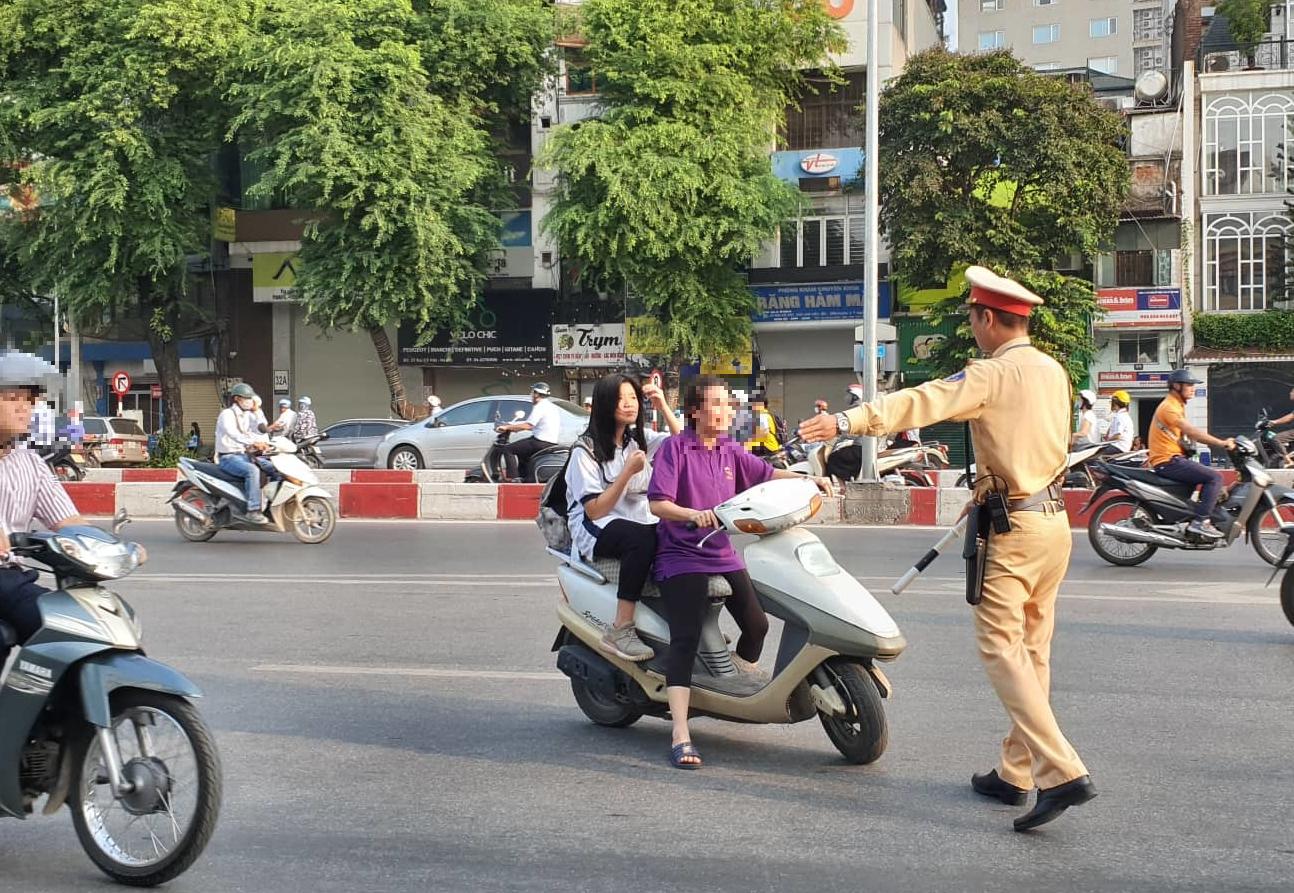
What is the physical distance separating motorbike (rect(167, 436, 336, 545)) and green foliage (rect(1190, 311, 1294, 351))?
27317 mm

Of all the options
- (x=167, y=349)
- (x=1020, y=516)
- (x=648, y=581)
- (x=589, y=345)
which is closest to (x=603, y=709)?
(x=648, y=581)

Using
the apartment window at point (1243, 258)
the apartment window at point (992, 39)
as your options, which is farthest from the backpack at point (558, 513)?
the apartment window at point (992, 39)

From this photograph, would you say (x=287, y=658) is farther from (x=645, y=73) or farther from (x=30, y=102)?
(x=30, y=102)

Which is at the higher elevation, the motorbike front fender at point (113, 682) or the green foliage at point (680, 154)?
the green foliage at point (680, 154)

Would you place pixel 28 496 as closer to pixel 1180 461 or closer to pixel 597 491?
pixel 597 491

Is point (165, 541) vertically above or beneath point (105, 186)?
beneath

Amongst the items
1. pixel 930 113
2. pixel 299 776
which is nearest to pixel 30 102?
pixel 930 113

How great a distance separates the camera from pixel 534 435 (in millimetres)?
20812

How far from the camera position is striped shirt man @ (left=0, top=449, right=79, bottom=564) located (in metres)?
4.54

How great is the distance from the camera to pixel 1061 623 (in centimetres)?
916

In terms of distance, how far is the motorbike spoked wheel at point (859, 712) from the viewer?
17.6 ft

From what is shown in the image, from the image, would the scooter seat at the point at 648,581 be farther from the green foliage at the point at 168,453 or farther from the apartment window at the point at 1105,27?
the apartment window at the point at 1105,27

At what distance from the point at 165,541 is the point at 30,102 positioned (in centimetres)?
2314

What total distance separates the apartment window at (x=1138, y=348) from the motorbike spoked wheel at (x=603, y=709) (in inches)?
1295
